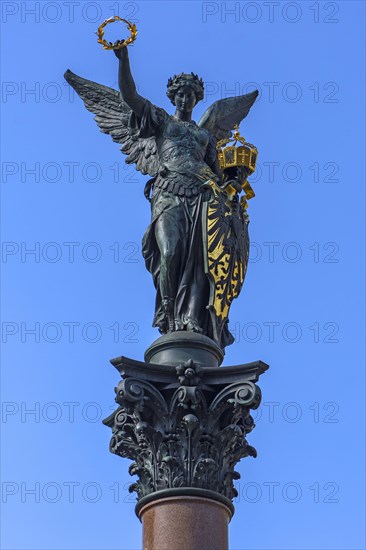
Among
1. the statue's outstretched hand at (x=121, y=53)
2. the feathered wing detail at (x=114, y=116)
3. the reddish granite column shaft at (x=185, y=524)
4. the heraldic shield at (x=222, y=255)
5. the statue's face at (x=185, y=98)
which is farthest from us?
the feathered wing detail at (x=114, y=116)

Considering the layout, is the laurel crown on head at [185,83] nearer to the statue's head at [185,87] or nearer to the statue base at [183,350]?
the statue's head at [185,87]

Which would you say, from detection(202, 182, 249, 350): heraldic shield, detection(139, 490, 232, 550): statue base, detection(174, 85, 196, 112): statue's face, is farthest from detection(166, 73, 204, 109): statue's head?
detection(139, 490, 232, 550): statue base

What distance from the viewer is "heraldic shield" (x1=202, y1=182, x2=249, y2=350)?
56.5 ft

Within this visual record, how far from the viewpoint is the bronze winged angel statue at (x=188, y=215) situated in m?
17.3

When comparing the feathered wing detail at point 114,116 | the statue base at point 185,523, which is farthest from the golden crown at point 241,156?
the statue base at point 185,523

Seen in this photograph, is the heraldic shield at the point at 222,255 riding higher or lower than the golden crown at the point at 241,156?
lower

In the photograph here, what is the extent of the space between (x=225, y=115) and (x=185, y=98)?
226 centimetres

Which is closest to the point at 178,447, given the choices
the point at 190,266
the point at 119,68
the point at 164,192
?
the point at 190,266

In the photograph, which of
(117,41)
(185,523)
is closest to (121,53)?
(117,41)

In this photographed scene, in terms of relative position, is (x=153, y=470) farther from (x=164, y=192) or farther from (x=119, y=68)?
(x=119, y=68)

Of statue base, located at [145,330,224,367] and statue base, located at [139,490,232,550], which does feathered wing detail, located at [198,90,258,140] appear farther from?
statue base, located at [139,490,232,550]

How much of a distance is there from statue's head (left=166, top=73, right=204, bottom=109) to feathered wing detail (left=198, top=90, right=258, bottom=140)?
→ 58.7 inches

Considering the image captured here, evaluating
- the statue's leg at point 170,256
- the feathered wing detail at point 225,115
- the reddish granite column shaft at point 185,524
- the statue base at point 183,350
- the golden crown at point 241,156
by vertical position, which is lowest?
the reddish granite column shaft at point 185,524

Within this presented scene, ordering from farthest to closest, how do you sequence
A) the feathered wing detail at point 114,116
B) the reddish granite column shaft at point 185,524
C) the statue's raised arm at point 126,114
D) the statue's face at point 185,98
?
the feathered wing detail at point 114,116
the statue's face at point 185,98
the statue's raised arm at point 126,114
the reddish granite column shaft at point 185,524
